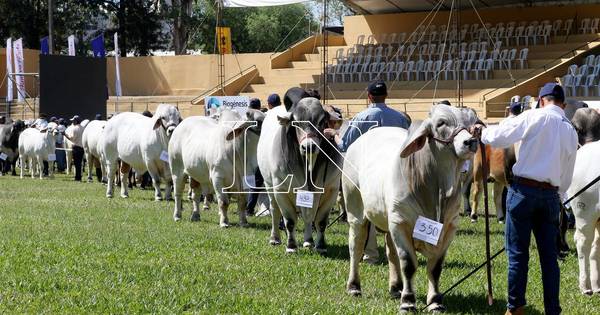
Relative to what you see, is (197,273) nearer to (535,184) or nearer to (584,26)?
(535,184)

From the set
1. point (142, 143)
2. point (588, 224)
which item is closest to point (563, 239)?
point (588, 224)

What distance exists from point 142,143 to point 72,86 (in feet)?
70.9

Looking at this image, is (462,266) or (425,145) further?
(462,266)

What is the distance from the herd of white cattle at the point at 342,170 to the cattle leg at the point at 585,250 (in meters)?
0.01

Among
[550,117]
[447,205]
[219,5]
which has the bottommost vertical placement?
[447,205]

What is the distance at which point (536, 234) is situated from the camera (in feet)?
28.7

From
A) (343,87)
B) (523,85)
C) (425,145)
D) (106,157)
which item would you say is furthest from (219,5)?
(425,145)

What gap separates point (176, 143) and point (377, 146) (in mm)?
8385

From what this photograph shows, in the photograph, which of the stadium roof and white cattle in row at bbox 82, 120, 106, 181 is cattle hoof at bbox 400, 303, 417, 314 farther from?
the stadium roof

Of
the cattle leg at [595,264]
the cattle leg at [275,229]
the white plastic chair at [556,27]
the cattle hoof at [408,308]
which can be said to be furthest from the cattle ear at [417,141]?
the white plastic chair at [556,27]

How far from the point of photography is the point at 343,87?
47.2 m

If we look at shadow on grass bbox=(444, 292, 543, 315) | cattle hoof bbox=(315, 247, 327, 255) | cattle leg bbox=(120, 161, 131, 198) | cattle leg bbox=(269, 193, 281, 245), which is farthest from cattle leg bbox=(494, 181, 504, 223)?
cattle leg bbox=(120, 161, 131, 198)

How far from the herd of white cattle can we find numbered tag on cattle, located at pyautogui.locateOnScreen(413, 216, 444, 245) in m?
0.05

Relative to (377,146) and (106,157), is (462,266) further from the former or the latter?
(106,157)
